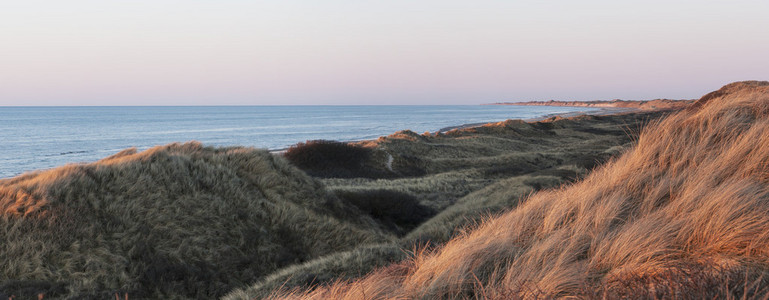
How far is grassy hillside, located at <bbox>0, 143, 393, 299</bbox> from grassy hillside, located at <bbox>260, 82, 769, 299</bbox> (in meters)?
3.57

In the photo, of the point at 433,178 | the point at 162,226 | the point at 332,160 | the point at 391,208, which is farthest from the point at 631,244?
the point at 332,160

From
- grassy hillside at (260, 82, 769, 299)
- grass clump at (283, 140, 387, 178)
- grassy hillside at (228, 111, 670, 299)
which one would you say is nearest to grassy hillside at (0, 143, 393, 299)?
grassy hillside at (228, 111, 670, 299)

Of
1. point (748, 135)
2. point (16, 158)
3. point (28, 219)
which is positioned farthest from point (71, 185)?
point (16, 158)

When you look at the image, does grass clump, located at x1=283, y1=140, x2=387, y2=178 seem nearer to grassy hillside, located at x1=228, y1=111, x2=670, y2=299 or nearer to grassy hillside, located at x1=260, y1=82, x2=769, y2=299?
grassy hillside, located at x1=228, y1=111, x2=670, y2=299

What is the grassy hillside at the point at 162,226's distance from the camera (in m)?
6.55

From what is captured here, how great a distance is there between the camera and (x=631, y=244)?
412cm

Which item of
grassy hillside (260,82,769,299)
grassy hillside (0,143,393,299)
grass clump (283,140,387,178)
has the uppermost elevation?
grassy hillside (260,82,769,299)

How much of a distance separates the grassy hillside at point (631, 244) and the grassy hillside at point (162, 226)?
357cm

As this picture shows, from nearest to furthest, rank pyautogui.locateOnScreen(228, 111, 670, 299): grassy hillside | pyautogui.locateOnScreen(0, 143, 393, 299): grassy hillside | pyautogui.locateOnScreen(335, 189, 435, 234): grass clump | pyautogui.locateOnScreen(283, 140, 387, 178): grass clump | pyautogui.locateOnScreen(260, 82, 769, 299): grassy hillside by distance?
1. pyautogui.locateOnScreen(260, 82, 769, 299): grassy hillside
2. pyautogui.locateOnScreen(0, 143, 393, 299): grassy hillside
3. pyautogui.locateOnScreen(228, 111, 670, 299): grassy hillside
4. pyautogui.locateOnScreen(335, 189, 435, 234): grass clump
5. pyautogui.locateOnScreen(283, 140, 387, 178): grass clump

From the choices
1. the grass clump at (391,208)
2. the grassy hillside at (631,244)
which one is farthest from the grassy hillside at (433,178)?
the grassy hillside at (631,244)

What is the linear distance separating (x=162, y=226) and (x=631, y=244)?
7.24m

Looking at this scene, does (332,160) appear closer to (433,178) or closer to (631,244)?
(433,178)

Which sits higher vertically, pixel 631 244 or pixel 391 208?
pixel 631 244

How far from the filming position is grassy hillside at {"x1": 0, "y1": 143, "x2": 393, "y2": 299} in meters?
6.55
